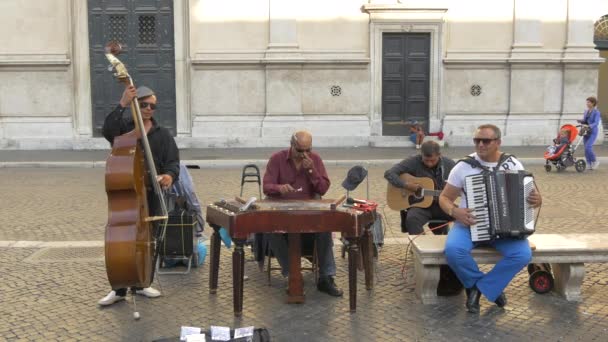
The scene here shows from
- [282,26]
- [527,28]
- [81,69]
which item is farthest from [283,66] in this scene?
[527,28]

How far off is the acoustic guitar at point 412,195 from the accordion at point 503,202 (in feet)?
4.41

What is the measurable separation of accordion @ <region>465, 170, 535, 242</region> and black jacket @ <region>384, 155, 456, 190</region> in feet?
4.71

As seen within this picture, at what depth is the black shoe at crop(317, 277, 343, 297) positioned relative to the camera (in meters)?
5.57

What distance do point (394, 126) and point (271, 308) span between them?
44.6ft

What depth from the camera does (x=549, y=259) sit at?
17.4 ft

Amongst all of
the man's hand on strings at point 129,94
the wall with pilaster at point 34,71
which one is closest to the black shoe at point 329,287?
the man's hand on strings at point 129,94

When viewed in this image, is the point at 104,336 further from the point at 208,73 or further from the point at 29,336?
the point at 208,73

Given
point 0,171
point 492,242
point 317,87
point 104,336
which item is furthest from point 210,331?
point 317,87

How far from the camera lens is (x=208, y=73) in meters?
17.7

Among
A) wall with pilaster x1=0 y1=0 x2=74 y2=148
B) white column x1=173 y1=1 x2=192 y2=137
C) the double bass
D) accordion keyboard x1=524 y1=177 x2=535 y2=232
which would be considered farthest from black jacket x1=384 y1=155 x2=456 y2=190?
wall with pilaster x1=0 y1=0 x2=74 y2=148

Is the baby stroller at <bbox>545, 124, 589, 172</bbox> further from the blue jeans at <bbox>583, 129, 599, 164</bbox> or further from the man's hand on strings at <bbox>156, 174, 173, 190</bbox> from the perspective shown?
the man's hand on strings at <bbox>156, 174, 173, 190</bbox>

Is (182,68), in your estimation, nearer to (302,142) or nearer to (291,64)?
(291,64)

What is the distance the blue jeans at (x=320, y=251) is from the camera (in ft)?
18.5

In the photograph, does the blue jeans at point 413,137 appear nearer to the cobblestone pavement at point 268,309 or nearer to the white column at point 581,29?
the white column at point 581,29
